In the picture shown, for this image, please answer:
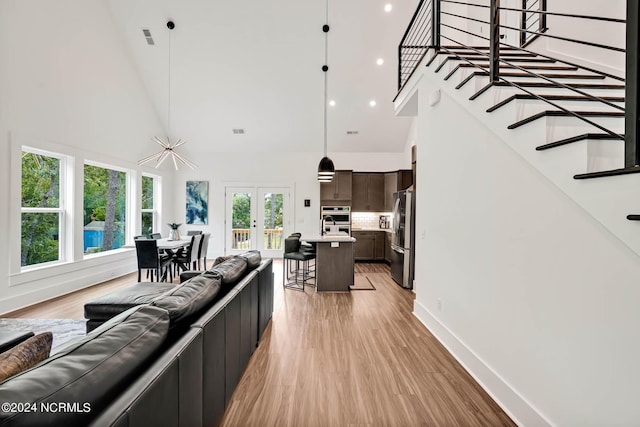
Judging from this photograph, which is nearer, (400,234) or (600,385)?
(600,385)

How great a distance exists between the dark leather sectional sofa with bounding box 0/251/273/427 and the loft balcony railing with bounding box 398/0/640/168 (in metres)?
2.08

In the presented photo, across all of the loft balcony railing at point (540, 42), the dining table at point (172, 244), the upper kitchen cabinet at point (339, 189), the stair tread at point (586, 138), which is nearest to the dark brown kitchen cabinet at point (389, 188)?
the upper kitchen cabinet at point (339, 189)

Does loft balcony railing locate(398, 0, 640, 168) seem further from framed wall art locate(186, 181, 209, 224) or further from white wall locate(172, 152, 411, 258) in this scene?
framed wall art locate(186, 181, 209, 224)

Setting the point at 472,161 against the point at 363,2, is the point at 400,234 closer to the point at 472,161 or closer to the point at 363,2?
the point at 472,161

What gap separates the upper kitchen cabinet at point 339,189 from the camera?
818 centimetres

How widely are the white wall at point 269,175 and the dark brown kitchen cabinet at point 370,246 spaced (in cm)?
134

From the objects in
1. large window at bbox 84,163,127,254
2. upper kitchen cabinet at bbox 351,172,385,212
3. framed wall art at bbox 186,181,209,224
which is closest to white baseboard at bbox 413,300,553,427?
upper kitchen cabinet at bbox 351,172,385,212

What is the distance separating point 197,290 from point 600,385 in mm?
2217

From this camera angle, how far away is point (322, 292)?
5047 mm

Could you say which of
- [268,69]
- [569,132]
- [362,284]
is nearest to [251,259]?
[569,132]

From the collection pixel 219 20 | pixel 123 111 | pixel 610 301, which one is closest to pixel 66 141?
pixel 123 111

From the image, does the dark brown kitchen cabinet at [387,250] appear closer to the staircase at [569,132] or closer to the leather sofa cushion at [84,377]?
the staircase at [569,132]

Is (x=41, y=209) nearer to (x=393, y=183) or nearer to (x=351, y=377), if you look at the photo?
(x=351, y=377)

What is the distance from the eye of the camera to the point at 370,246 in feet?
26.5
